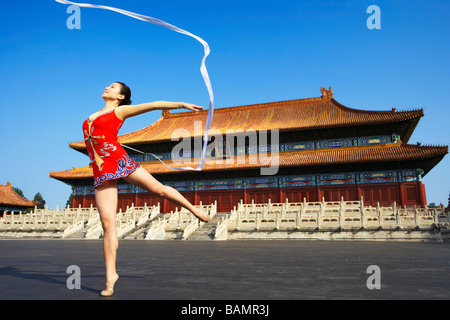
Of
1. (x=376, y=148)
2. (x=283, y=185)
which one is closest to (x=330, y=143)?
(x=376, y=148)

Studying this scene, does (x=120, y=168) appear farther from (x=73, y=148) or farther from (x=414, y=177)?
(x=73, y=148)

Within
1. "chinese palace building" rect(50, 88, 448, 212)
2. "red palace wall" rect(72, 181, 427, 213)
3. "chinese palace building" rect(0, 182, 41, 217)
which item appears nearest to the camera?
"red palace wall" rect(72, 181, 427, 213)

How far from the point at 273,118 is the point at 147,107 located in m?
26.0

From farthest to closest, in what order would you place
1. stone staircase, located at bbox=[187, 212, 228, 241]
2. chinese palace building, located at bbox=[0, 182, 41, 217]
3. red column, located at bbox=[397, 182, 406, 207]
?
1. chinese palace building, located at bbox=[0, 182, 41, 217]
2. red column, located at bbox=[397, 182, 406, 207]
3. stone staircase, located at bbox=[187, 212, 228, 241]

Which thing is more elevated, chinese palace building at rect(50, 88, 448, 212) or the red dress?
chinese palace building at rect(50, 88, 448, 212)

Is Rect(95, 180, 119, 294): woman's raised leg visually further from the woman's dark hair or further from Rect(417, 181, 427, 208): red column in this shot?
Rect(417, 181, 427, 208): red column

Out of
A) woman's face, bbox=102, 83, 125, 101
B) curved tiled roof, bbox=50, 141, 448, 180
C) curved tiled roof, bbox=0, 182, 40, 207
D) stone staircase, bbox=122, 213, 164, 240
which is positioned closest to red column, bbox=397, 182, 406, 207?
curved tiled roof, bbox=50, 141, 448, 180

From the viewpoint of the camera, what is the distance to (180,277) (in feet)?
11.6

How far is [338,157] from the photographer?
73.9 feet

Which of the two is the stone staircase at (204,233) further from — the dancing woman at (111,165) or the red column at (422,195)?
the red column at (422,195)

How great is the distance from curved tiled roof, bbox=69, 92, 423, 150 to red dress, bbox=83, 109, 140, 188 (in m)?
22.5

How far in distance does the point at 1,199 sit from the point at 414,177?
114 ft

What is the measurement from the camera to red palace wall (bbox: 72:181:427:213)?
70.8ft

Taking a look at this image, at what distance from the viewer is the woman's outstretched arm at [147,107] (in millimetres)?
2920
